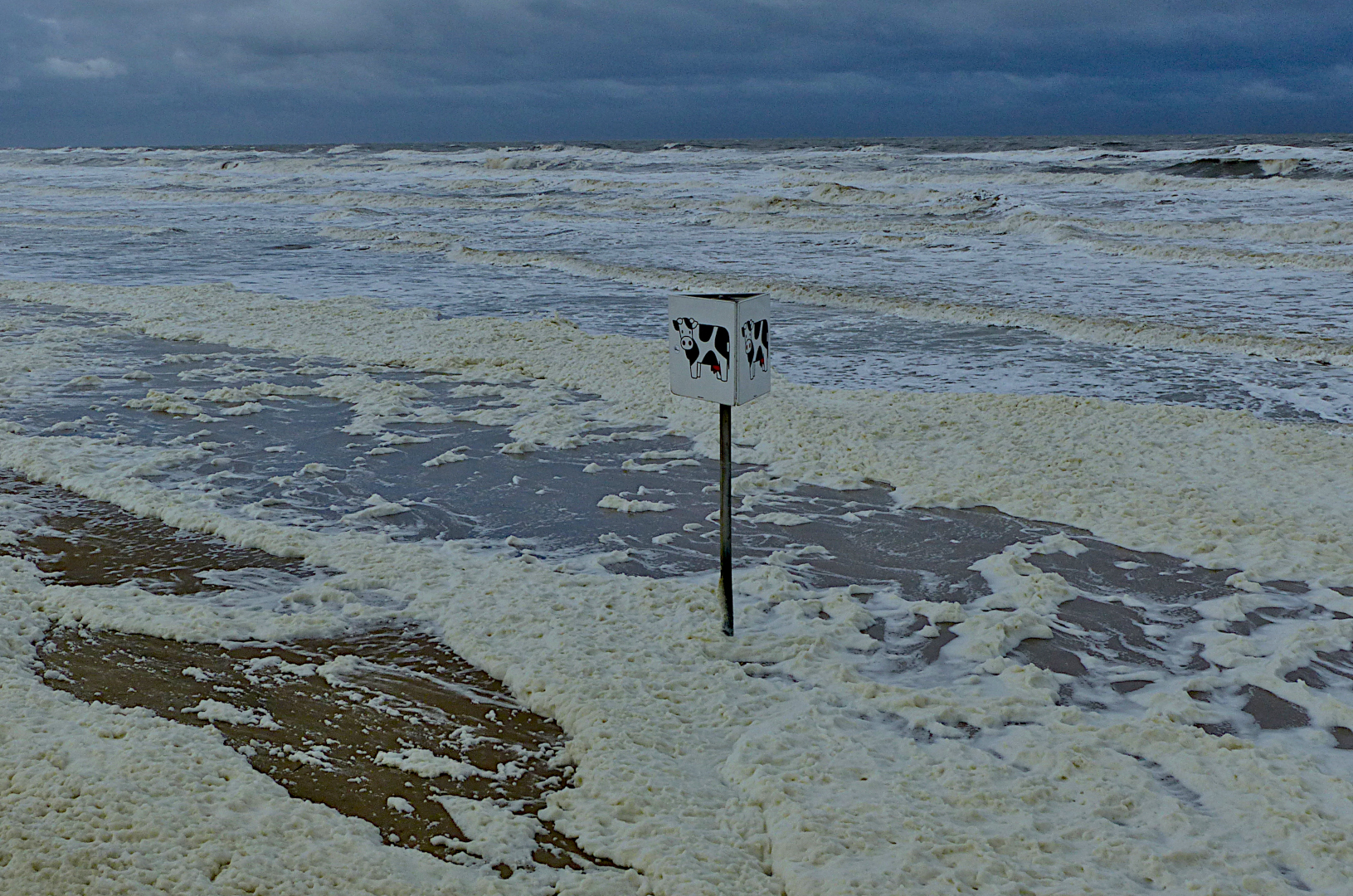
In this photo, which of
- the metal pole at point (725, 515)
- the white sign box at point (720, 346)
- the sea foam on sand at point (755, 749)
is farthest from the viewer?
the metal pole at point (725, 515)

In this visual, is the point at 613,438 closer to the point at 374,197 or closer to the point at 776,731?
the point at 776,731

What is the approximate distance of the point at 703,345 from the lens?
4.57 metres

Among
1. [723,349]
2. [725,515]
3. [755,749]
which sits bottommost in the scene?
[755,749]

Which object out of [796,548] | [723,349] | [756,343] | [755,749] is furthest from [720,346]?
[796,548]

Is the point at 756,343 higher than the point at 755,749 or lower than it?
higher

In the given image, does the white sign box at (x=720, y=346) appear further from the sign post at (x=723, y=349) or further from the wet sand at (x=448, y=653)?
the wet sand at (x=448, y=653)

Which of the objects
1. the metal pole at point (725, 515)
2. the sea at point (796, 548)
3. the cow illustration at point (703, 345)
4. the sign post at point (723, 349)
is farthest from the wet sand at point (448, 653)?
Result: the cow illustration at point (703, 345)

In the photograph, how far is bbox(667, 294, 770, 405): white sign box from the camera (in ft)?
14.6

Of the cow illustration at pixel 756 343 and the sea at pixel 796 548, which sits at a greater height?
the cow illustration at pixel 756 343

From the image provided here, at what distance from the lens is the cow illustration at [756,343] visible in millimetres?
4473

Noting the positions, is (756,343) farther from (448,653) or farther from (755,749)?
A: (448,653)

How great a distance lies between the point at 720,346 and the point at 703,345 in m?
0.09

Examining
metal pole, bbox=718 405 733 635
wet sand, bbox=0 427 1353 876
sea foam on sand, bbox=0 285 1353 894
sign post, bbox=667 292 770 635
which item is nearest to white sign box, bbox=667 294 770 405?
sign post, bbox=667 292 770 635

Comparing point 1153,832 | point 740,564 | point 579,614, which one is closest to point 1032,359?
point 740,564
